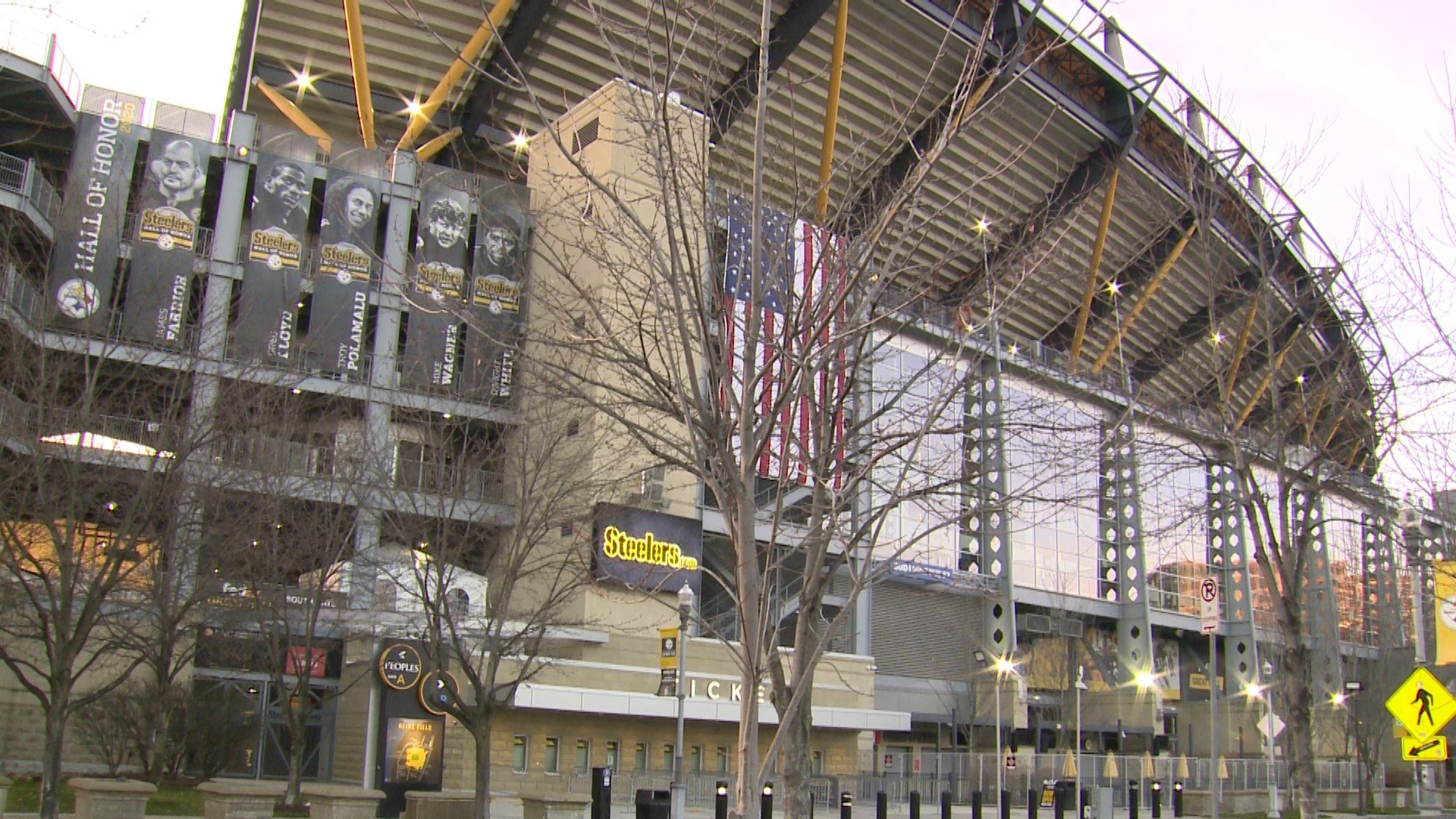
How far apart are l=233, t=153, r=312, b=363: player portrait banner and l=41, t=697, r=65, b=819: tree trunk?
69.4 feet

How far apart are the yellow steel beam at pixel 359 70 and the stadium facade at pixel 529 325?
975 mm

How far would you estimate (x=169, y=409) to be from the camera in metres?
17.0

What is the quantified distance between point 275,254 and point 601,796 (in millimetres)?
25014

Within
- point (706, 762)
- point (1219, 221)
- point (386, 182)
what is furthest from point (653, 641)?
point (1219, 221)

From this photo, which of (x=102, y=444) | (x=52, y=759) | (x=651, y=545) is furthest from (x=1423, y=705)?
(x=651, y=545)

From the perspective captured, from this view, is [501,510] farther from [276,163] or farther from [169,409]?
[276,163]

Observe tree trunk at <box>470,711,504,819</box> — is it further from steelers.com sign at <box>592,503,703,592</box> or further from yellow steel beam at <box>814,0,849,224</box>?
yellow steel beam at <box>814,0,849,224</box>

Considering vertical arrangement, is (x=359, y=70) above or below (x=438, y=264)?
above

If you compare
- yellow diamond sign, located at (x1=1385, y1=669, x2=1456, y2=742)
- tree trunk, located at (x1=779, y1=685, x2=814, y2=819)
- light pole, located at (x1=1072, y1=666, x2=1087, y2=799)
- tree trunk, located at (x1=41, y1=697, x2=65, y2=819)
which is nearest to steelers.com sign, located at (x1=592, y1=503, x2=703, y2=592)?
light pole, located at (x1=1072, y1=666, x2=1087, y2=799)

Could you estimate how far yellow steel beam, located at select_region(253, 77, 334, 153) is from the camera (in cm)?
4200

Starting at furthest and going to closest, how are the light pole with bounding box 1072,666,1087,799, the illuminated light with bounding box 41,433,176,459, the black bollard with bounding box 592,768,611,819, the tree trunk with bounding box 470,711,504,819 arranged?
1. the light pole with bounding box 1072,666,1087,799
2. the black bollard with bounding box 592,768,611,819
3. the tree trunk with bounding box 470,711,504,819
4. the illuminated light with bounding box 41,433,176,459

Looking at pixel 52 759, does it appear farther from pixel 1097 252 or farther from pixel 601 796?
pixel 1097 252

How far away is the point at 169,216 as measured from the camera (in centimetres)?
3753

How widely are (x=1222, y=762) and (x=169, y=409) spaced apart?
35.3 meters
